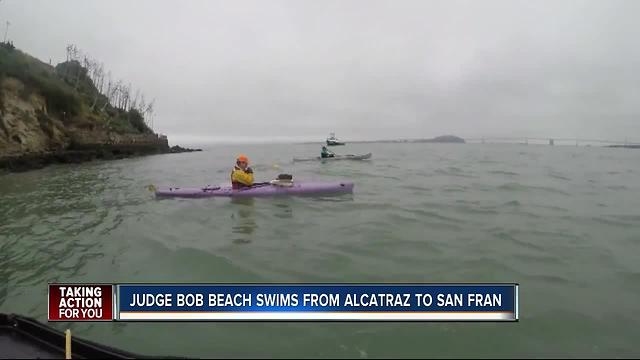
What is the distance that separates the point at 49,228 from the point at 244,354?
29.4 ft

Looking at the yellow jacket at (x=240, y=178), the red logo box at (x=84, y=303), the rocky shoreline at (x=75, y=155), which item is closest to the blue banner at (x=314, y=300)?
the red logo box at (x=84, y=303)

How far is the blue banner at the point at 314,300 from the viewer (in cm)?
484

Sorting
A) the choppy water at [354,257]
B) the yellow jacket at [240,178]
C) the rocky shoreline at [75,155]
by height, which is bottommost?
the choppy water at [354,257]

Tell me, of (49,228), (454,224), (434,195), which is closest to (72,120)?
(49,228)

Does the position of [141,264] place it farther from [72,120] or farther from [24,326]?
[72,120]

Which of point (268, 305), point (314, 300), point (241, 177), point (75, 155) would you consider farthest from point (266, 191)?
point (75, 155)

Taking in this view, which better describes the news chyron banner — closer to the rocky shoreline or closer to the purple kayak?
the purple kayak

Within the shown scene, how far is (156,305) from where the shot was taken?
483 cm

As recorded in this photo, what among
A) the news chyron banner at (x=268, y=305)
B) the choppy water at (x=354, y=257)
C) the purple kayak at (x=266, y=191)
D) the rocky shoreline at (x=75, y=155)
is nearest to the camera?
the choppy water at (x=354, y=257)

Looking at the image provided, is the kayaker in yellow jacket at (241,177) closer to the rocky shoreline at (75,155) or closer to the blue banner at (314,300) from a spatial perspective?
the blue banner at (314,300)

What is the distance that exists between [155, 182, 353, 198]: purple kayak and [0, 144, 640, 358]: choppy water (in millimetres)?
432

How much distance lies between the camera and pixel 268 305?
4883 mm

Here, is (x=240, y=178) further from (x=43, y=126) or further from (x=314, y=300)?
(x=43, y=126)

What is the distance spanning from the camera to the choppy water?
4625mm
